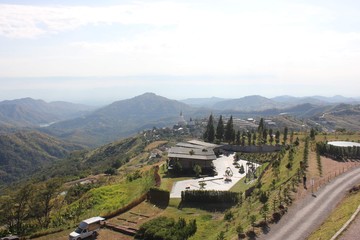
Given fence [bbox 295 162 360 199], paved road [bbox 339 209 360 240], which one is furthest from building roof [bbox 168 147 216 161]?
paved road [bbox 339 209 360 240]

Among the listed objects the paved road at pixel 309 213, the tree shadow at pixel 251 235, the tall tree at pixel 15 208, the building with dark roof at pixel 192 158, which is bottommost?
the tall tree at pixel 15 208

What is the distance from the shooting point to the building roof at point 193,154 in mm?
52472

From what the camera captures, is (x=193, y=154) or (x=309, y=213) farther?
(x=193, y=154)

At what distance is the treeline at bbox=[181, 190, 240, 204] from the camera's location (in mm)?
36094

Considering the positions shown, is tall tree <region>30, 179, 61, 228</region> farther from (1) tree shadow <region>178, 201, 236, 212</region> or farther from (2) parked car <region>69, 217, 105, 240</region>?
(1) tree shadow <region>178, 201, 236, 212</region>

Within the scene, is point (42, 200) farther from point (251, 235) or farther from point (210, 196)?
point (251, 235)

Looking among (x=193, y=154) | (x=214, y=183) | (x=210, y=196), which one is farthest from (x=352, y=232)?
(x=193, y=154)

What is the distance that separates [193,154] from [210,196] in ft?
57.4

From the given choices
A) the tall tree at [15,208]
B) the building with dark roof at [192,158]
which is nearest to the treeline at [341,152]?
the building with dark roof at [192,158]

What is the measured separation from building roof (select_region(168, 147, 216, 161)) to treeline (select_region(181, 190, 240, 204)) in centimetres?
1441

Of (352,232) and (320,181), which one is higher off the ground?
(352,232)

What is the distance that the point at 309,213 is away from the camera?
1017 inches

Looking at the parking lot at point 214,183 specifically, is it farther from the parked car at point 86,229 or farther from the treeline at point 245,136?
the treeline at point 245,136

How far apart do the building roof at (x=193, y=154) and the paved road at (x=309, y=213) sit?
2272cm
